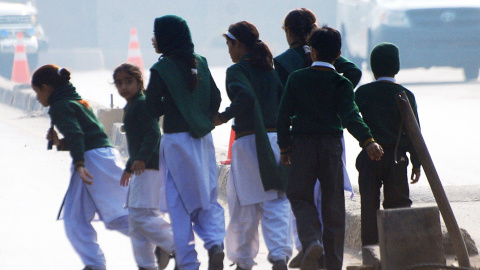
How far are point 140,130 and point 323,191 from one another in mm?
1068

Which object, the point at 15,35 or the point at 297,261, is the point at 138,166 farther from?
the point at 15,35

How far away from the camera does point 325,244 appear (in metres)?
4.80

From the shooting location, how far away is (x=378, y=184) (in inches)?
194

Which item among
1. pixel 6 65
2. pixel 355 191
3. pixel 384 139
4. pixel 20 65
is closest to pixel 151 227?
pixel 384 139

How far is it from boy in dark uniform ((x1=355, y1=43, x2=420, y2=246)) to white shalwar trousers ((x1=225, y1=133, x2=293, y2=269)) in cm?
47

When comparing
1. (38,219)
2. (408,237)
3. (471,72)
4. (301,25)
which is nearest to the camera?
(408,237)

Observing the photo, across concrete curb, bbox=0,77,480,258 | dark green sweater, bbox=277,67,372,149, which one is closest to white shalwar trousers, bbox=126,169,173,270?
dark green sweater, bbox=277,67,372,149

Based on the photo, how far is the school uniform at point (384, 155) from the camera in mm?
4812

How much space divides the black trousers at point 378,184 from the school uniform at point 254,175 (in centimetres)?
44

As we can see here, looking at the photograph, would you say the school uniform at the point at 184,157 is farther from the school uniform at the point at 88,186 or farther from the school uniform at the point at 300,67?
the school uniform at the point at 300,67

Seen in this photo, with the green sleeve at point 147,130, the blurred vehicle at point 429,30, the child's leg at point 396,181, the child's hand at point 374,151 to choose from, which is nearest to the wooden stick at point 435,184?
the child's hand at point 374,151

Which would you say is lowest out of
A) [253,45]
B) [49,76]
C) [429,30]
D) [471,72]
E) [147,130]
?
[147,130]

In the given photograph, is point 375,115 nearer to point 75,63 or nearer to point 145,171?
point 145,171

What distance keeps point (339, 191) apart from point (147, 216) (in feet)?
3.47
